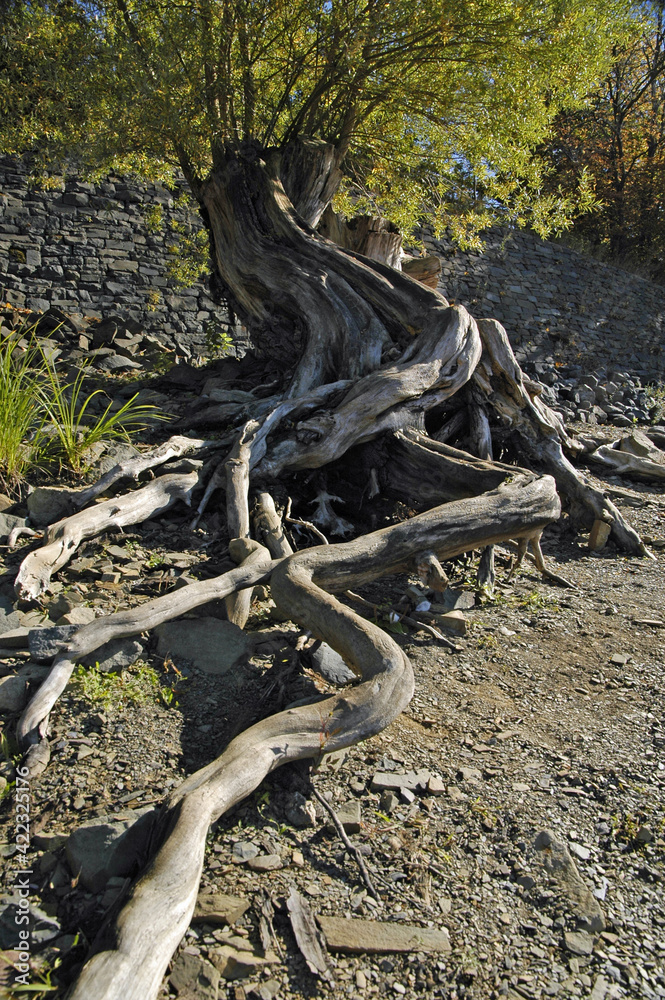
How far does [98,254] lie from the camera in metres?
10.9

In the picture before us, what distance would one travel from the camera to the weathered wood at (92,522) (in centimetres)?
316

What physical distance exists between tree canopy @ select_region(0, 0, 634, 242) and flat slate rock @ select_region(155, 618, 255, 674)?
447 centimetres

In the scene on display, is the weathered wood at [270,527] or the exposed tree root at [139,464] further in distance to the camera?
the exposed tree root at [139,464]

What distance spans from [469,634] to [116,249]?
9880 millimetres

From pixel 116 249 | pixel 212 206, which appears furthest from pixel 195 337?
pixel 212 206

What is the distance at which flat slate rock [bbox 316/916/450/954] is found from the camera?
Result: 6.02 feet

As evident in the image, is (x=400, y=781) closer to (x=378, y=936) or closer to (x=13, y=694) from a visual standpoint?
(x=378, y=936)

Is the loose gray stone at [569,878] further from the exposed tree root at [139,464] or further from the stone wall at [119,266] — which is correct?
the stone wall at [119,266]

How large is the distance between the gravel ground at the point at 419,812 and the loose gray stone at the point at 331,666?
0.17 ft

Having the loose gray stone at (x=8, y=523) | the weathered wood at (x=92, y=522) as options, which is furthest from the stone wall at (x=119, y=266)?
the loose gray stone at (x=8, y=523)

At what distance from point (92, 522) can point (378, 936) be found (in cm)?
251

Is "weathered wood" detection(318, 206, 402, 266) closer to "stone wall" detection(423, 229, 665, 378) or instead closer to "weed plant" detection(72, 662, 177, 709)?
"weed plant" detection(72, 662, 177, 709)

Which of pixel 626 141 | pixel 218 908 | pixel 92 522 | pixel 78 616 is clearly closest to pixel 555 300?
pixel 626 141

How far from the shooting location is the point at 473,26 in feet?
18.9
